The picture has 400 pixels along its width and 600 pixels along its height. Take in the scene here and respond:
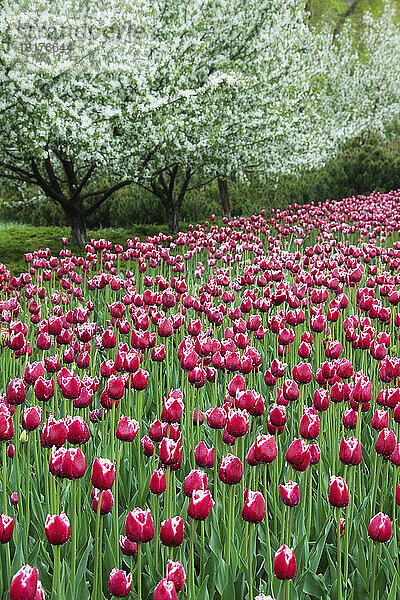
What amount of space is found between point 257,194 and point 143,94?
850 cm

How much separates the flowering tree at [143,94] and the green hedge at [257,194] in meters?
1.80

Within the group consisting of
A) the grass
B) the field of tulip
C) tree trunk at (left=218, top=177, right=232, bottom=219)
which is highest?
tree trunk at (left=218, top=177, right=232, bottom=219)

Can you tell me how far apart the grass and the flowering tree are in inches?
35.9

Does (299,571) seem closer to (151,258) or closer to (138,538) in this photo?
(138,538)

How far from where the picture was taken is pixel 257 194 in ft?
62.0

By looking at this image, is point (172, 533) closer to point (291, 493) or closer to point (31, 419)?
point (291, 493)

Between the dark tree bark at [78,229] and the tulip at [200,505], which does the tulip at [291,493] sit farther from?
the dark tree bark at [78,229]

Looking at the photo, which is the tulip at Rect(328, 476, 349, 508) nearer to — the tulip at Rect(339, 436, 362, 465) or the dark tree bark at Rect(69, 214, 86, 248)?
the tulip at Rect(339, 436, 362, 465)

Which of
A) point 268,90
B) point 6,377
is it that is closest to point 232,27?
point 268,90

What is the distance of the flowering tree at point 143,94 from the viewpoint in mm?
9727

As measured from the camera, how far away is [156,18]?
1291 centimetres

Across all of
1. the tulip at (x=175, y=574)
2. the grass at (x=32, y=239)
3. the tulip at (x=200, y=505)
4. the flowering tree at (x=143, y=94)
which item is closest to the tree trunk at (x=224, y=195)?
the flowering tree at (x=143, y=94)

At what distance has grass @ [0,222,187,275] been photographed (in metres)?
10.8

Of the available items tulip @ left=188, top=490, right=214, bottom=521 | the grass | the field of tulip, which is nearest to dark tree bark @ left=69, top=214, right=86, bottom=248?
the grass
